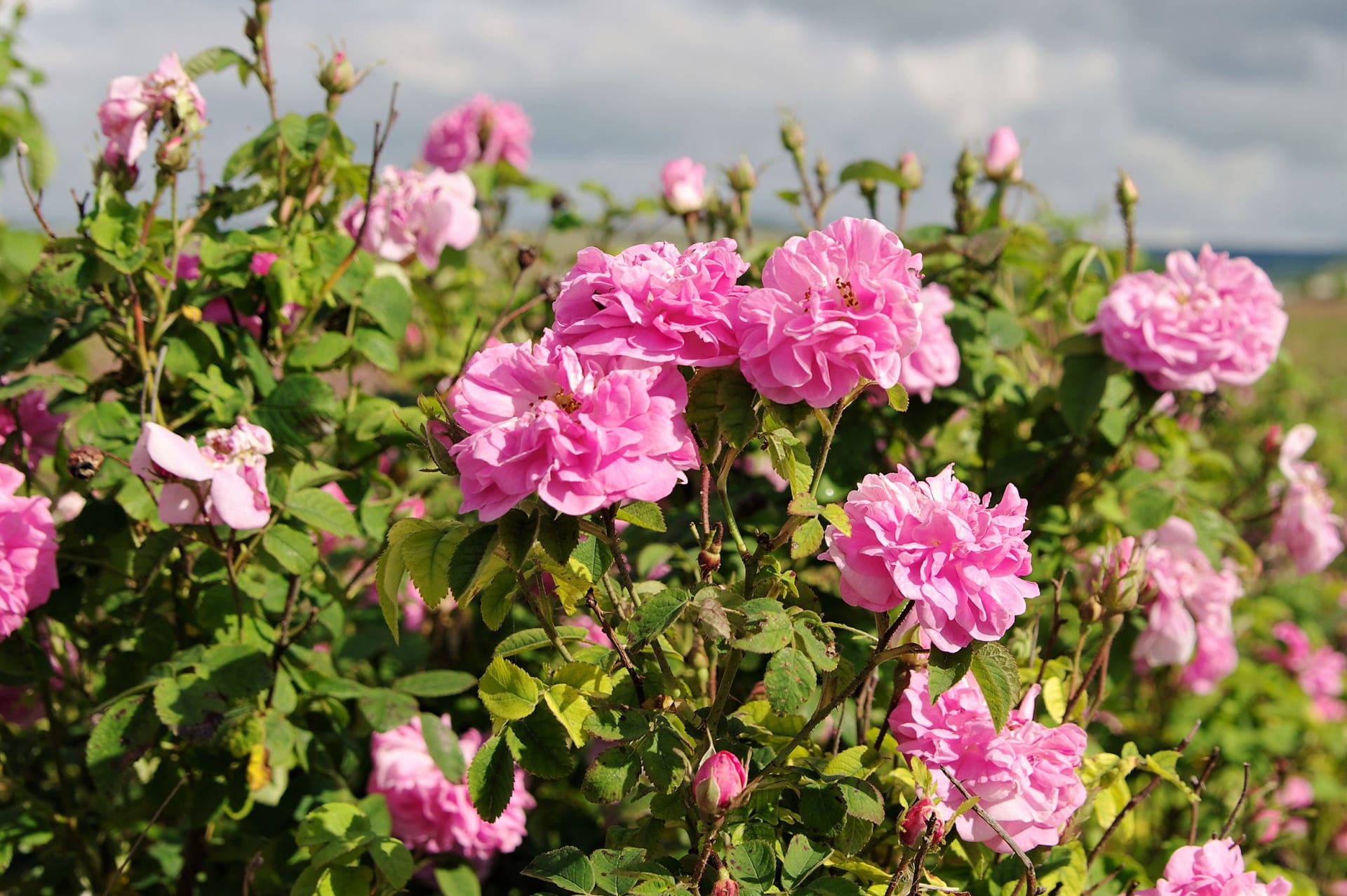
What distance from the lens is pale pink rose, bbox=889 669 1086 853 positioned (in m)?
1.10

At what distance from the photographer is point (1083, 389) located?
181 centimetres

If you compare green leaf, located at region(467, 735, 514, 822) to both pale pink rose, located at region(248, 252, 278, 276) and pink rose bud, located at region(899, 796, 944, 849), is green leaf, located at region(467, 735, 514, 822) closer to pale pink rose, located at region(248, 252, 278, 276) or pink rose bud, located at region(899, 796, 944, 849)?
pink rose bud, located at region(899, 796, 944, 849)

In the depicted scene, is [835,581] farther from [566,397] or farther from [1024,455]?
[566,397]

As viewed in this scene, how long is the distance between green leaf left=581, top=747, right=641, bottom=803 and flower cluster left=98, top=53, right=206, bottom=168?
1.22 m

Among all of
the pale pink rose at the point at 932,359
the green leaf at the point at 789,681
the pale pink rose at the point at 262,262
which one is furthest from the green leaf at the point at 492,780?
the pale pink rose at the point at 262,262

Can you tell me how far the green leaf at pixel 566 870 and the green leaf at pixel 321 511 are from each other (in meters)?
0.65

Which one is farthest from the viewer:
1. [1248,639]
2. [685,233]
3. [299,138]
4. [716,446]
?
[1248,639]

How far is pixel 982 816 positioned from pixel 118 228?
4.75ft

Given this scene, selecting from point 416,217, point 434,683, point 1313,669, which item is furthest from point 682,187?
point 1313,669

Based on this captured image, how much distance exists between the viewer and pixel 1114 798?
4.43 ft

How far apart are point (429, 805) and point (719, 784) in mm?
850

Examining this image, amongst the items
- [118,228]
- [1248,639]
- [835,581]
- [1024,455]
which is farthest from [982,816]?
[1248,639]

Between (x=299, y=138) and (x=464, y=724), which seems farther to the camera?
(x=464, y=724)

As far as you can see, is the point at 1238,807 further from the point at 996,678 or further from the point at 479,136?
the point at 479,136
